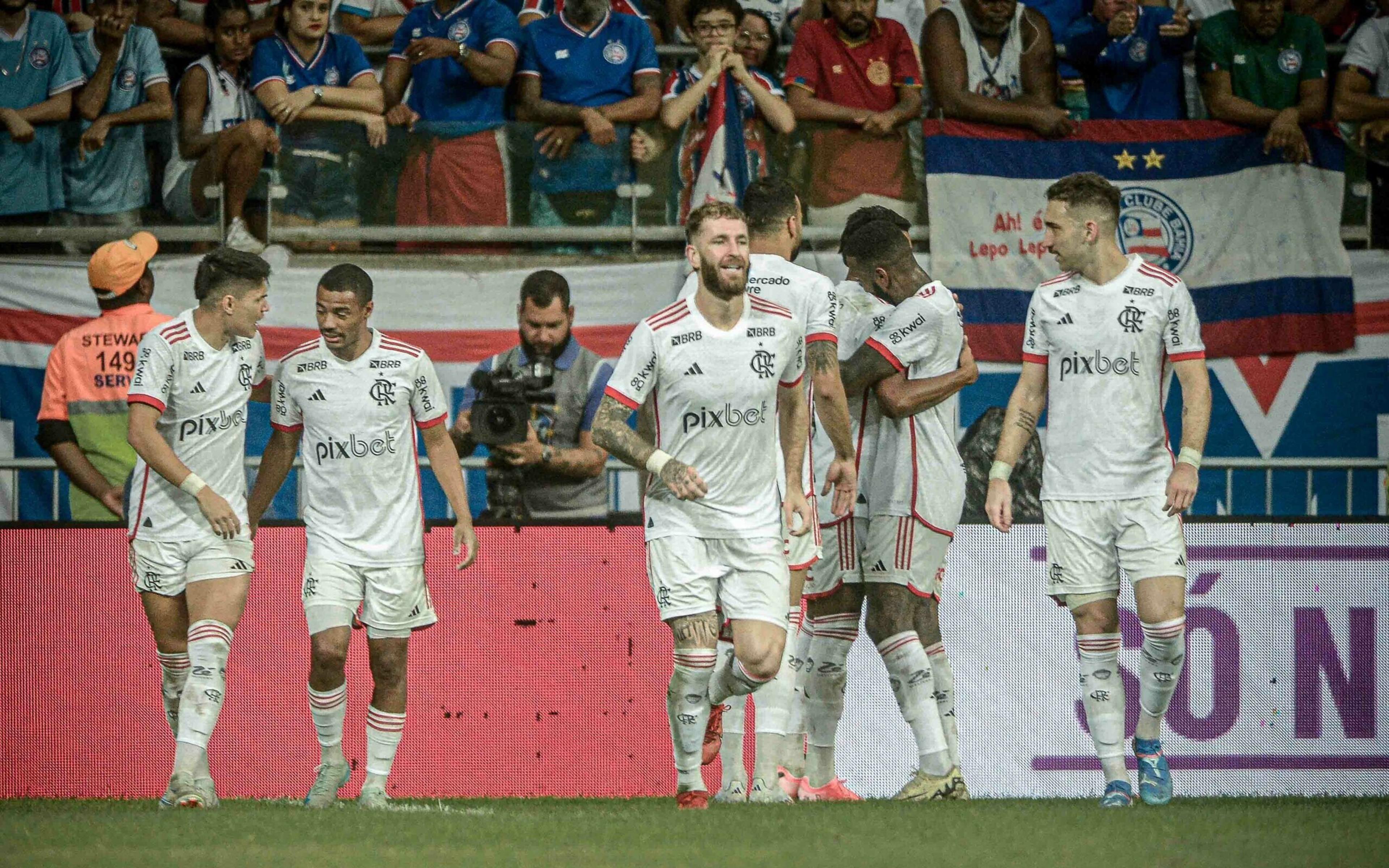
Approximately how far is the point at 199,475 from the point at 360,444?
72 cm

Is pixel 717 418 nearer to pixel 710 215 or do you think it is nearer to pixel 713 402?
pixel 713 402

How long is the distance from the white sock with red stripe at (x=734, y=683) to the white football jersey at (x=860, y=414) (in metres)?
1.09

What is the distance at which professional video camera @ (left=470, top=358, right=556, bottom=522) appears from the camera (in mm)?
8297

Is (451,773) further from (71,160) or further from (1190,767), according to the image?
(71,160)

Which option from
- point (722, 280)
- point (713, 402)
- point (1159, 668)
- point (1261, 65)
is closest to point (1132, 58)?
point (1261, 65)

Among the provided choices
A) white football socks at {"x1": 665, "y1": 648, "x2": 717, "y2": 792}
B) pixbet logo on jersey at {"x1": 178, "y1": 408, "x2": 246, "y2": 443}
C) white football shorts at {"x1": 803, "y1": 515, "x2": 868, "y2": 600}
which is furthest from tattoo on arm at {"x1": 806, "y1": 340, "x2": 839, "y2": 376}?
pixbet logo on jersey at {"x1": 178, "y1": 408, "x2": 246, "y2": 443}

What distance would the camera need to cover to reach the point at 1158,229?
35.8ft

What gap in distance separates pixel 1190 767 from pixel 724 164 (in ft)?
14.8

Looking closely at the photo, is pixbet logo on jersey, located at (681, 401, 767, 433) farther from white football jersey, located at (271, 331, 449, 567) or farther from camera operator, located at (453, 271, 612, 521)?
camera operator, located at (453, 271, 612, 521)

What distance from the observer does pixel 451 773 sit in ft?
26.5

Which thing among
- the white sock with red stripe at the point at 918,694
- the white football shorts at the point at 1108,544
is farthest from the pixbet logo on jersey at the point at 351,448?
the white football shorts at the point at 1108,544

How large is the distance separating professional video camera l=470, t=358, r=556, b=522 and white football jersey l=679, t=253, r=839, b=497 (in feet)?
5.41

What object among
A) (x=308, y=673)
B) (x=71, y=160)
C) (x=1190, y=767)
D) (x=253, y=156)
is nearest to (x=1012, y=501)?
(x=1190, y=767)

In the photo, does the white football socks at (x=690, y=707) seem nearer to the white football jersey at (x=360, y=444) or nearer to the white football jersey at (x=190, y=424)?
the white football jersey at (x=360, y=444)
